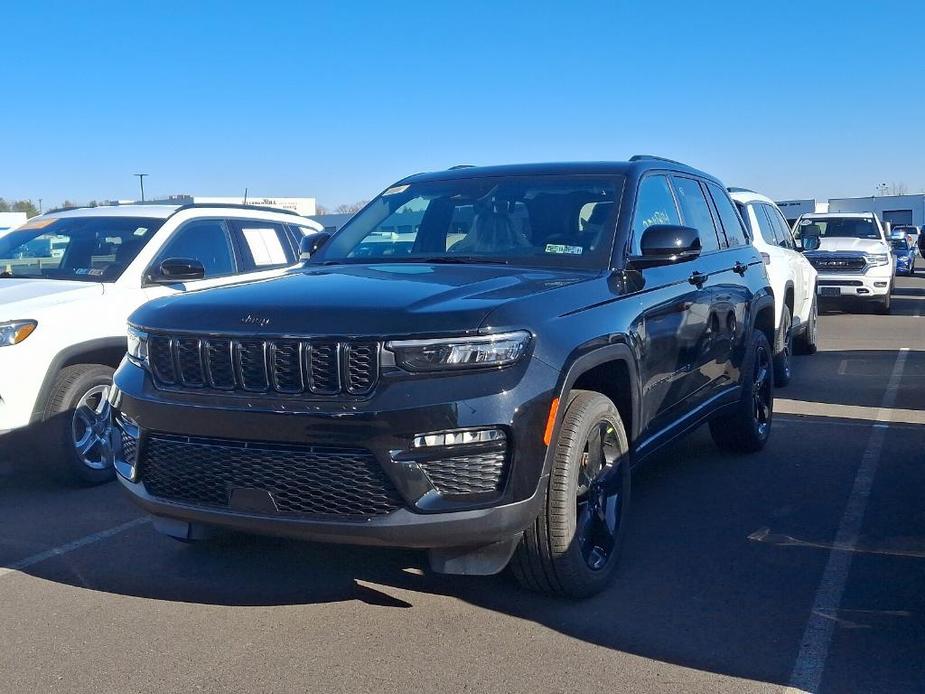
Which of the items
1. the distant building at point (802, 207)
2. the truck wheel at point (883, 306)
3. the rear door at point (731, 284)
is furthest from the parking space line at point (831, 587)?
the distant building at point (802, 207)

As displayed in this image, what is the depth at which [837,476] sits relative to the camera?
6328 mm

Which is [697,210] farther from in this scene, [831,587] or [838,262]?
[838,262]

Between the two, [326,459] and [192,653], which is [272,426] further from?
[192,653]

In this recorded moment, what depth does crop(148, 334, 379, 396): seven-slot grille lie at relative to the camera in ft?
11.8

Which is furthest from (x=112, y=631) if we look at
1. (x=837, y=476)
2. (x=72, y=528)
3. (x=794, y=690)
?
(x=837, y=476)

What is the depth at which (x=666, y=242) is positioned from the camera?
184 inches

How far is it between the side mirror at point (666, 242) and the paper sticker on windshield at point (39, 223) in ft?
15.7

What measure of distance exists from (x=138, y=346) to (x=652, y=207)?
9.10ft

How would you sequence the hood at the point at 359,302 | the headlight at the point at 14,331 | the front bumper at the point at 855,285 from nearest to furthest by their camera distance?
the hood at the point at 359,302 < the headlight at the point at 14,331 < the front bumper at the point at 855,285

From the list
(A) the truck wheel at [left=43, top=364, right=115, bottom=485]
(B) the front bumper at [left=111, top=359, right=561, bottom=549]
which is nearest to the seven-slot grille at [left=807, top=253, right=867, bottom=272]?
(A) the truck wheel at [left=43, top=364, right=115, bottom=485]

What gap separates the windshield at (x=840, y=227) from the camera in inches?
759

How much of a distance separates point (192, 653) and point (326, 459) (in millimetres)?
959

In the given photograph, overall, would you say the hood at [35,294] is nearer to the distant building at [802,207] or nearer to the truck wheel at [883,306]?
the truck wheel at [883,306]

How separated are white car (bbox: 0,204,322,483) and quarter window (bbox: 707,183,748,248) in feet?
9.89
